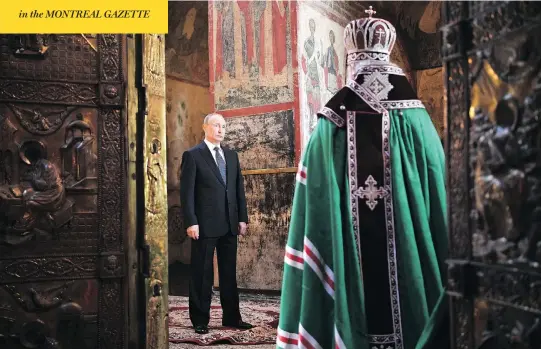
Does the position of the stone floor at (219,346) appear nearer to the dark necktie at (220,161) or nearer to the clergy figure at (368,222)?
the dark necktie at (220,161)

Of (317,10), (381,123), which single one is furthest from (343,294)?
(317,10)

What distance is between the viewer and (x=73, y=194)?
11.8 feet

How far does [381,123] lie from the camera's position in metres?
3.74

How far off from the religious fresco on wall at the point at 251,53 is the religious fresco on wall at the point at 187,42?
11.4ft

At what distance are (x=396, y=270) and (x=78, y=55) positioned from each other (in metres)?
2.04

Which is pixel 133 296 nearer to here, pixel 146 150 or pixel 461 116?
pixel 146 150

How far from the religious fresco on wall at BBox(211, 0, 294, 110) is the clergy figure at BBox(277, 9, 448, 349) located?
5362 mm

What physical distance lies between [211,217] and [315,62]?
12.3 feet

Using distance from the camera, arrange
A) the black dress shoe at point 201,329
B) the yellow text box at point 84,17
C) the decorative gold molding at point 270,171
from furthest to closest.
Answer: the decorative gold molding at point 270,171 < the black dress shoe at point 201,329 < the yellow text box at point 84,17

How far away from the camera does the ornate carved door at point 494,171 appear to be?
181 cm

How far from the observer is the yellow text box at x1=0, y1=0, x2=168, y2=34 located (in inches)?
133

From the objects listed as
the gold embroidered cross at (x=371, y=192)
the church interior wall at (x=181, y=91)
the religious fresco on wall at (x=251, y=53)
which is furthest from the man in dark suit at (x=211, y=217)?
the church interior wall at (x=181, y=91)

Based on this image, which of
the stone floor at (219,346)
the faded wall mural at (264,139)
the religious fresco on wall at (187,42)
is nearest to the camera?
the stone floor at (219,346)

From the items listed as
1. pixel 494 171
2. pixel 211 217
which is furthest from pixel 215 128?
pixel 494 171
